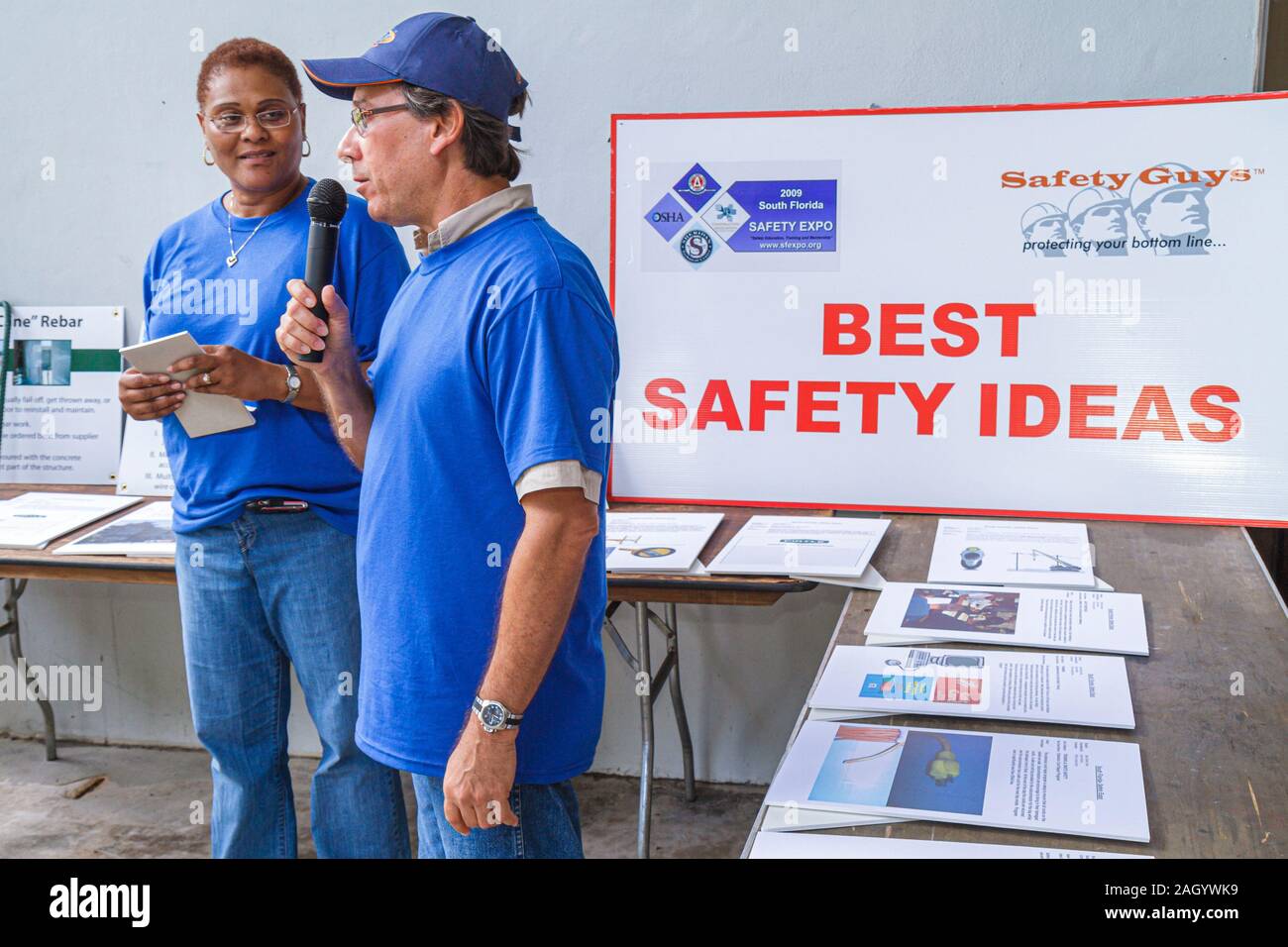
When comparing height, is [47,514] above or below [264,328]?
below

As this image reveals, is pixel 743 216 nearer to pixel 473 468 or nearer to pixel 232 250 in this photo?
pixel 232 250

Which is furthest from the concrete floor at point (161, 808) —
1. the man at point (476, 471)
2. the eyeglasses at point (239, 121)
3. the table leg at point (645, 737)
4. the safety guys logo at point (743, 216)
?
the eyeglasses at point (239, 121)

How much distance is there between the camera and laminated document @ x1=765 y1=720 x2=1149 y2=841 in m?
1.12

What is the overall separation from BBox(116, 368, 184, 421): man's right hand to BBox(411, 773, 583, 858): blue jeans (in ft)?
2.75

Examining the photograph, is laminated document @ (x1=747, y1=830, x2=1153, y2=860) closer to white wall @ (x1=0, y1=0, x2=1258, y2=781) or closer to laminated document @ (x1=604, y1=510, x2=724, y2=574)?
laminated document @ (x1=604, y1=510, x2=724, y2=574)

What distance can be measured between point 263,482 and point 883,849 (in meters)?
1.22

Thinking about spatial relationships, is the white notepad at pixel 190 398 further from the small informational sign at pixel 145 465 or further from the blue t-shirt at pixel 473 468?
the small informational sign at pixel 145 465

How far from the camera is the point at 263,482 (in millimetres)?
1911

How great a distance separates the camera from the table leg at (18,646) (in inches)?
122

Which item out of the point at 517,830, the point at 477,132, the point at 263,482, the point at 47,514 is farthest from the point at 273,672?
the point at 477,132

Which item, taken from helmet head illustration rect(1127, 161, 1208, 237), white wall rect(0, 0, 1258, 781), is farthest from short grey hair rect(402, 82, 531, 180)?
helmet head illustration rect(1127, 161, 1208, 237)

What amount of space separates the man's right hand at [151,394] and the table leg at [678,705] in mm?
1239

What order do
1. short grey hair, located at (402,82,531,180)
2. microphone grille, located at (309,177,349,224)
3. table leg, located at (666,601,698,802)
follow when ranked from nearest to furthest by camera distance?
short grey hair, located at (402,82,531,180) → microphone grille, located at (309,177,349,224) → table leg, located at (666,601,698,802)
